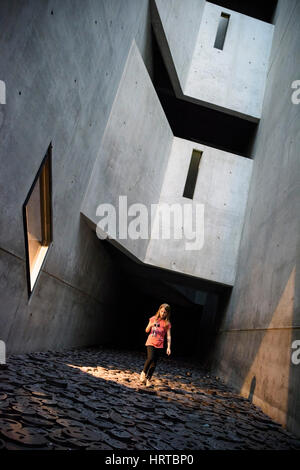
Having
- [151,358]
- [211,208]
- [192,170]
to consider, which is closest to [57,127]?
[151,358]

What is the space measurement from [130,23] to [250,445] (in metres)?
8.75

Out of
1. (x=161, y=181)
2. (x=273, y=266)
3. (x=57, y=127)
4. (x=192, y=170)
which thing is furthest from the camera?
(x=192, y=170)

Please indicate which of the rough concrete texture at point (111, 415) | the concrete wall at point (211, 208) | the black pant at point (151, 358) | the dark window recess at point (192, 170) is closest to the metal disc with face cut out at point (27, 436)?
the rough concrete texture at point (111, 415)

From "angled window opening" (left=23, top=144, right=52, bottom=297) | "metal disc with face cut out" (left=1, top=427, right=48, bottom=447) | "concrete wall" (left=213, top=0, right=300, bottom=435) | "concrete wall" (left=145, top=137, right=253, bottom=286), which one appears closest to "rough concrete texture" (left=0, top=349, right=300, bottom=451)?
"metal disc with face cut out" (left=1, top=427, right=48, bottom=447)

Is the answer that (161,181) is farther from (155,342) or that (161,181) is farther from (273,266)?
(155,342)

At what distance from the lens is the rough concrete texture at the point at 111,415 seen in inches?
115

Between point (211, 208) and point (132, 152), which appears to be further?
point (211, 208)

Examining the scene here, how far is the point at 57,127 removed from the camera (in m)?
5.66

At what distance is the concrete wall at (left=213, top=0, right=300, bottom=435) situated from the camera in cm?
568

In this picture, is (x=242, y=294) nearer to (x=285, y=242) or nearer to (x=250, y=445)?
(x=285, y=242)

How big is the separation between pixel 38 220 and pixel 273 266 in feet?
16.4

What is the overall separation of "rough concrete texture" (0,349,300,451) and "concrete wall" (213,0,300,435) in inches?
28.4

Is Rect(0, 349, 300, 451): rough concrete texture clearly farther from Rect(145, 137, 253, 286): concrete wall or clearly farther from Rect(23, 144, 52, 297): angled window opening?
Rect(145, 137, 253, 286): concrete wall

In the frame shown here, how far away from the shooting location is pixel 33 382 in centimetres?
432
